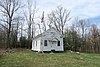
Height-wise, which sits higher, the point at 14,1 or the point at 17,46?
the point at 14,1

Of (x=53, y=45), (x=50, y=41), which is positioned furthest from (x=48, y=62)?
(x=53, y=45)

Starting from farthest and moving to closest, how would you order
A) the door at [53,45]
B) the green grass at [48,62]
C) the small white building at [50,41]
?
the door at [53,45]
the small white building at [50,41]
the green grass at [48,62]

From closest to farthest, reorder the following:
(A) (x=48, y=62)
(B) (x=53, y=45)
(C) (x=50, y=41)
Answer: (A) (x=48, y=62) → (C) (x=50, y=41) → (B) (x=53, y=45)

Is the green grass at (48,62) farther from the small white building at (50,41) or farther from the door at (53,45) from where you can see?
the door at (53,45)

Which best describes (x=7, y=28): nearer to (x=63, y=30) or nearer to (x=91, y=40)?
(x=63, y=30)

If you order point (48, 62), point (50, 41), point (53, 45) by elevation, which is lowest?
point (48, 62)

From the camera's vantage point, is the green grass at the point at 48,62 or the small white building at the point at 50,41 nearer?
the green grass at the point at 48,62

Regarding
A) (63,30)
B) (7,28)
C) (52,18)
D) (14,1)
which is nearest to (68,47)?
(63,30)

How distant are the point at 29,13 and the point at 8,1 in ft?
21.2

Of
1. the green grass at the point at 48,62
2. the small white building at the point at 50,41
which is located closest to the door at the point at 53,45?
the small white building at the point at 50,41

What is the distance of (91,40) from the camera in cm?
3172

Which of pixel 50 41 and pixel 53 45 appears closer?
pixel 50 41

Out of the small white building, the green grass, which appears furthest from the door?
the green grass

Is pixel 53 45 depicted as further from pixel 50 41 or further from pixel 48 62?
pixel 48 62
